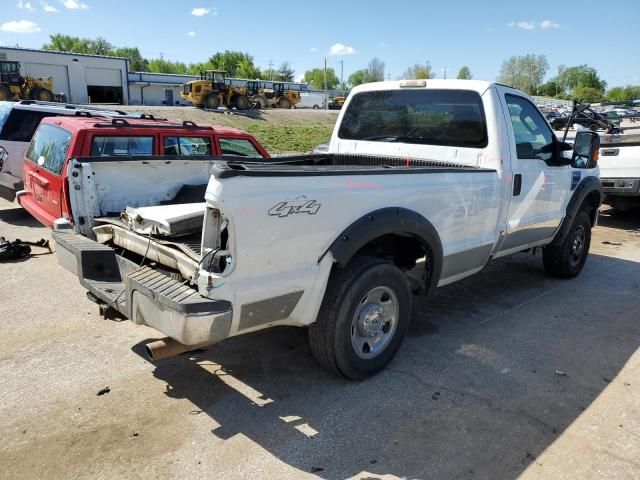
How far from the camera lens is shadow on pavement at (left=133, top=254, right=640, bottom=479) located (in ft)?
9.61

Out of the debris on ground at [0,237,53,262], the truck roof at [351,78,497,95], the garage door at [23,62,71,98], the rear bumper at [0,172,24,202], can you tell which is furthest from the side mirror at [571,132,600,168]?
the garage door at [23,62,71,98]

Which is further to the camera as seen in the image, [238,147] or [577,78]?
[577,78]

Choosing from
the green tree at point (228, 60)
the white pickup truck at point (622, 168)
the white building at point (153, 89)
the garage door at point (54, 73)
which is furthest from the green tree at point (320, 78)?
the white pickup truck at point (622, 168)

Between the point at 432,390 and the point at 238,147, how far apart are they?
207 inches

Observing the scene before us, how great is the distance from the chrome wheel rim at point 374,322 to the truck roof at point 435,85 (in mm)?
2117

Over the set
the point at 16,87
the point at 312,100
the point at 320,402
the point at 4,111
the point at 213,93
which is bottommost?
the point at 320,402

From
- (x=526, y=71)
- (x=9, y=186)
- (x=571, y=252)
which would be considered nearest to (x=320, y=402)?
(x=571, y=252)

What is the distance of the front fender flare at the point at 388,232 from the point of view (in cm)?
319

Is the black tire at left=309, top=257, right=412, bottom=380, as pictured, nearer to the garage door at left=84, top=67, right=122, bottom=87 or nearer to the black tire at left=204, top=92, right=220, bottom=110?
the black tire at left=204, top=92, right=220, bottom=110

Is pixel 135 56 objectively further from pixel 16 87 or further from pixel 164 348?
pixel 164 348

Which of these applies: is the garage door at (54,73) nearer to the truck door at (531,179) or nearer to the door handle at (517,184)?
the truck door at (531,179)

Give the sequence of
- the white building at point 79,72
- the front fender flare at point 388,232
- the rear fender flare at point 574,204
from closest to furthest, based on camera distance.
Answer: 1. the front fender flare at point 388,232
2. the rear fender flare at point 574,204
3. the white building at point 79,72

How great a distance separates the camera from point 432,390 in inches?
142

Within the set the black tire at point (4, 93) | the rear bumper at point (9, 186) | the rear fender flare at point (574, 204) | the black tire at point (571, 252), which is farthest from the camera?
the black tire at point (4, 93)
